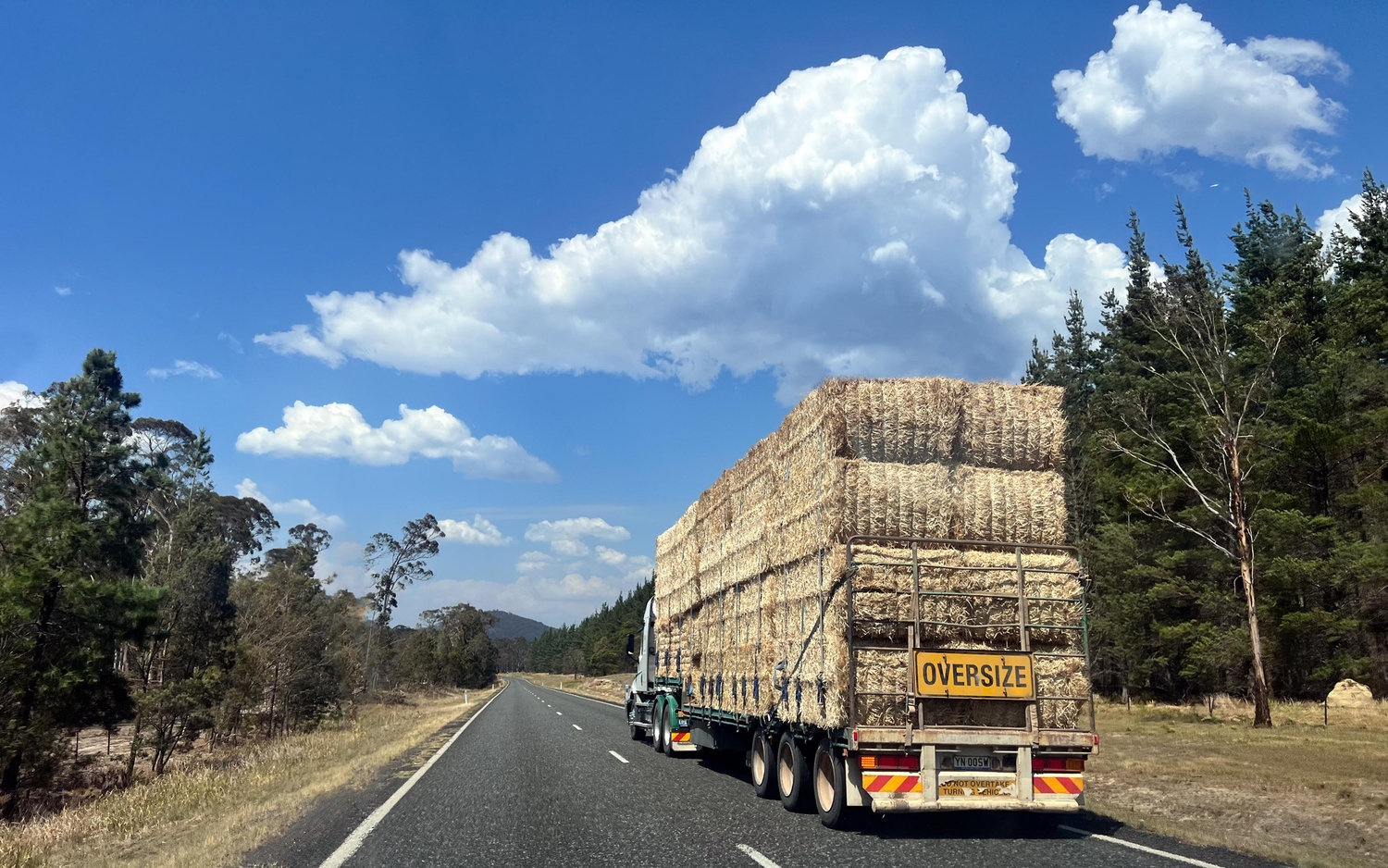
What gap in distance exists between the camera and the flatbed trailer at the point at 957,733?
829 centimetres

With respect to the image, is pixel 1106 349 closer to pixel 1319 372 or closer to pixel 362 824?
pixel 1319 372

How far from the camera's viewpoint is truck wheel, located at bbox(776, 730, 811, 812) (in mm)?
9875

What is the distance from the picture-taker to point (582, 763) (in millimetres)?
15336

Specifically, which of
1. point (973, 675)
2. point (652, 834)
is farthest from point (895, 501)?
point (652, 834)

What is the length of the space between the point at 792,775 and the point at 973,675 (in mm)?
2717

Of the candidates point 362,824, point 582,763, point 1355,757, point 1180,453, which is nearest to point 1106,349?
point 1180,453

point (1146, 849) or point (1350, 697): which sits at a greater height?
point (1350, 697)

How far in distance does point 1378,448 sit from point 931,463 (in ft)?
99.9

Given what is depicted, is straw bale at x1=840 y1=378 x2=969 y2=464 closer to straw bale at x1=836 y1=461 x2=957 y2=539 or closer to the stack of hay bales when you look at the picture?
the stack of hay bales

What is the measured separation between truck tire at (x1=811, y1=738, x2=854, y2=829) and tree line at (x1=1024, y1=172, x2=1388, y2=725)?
16.7 meters

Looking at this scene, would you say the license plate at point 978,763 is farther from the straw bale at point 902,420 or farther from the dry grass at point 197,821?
the dry grass at point 197,821

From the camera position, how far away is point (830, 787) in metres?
9.22

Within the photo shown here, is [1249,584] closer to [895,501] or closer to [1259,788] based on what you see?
[1259,788]

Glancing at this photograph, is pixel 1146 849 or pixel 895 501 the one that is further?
pixel 895 501
